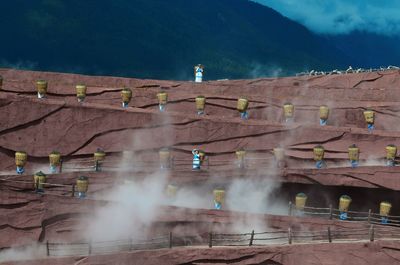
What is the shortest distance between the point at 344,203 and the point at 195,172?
4525 millimetres

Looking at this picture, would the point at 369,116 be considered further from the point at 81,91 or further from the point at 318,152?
the point at 81,91

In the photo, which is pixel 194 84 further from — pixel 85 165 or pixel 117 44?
pixel 117 44

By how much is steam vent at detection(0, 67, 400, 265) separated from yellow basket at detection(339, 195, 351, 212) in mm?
31

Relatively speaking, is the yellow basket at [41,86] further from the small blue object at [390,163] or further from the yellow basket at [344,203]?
the small blue object at [390,163]

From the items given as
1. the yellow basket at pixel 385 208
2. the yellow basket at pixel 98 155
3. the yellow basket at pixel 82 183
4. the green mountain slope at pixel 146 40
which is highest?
the green mountain slope at pixel 146 40

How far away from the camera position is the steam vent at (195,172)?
2172cm

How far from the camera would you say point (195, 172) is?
2398 cm

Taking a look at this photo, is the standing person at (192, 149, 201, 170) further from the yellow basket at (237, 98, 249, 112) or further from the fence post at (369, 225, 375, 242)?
the fence post at (369, 225, 375, 242)

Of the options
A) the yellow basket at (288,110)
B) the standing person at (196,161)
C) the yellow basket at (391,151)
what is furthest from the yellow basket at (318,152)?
the standing person at (196,161)

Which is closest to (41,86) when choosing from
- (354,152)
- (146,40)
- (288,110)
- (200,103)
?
(200,103)

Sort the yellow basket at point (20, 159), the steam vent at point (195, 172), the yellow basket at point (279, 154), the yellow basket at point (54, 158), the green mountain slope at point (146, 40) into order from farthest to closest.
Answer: the green mountain slope at point (146, 40) → the yellow basket at point (279, 154) → the yellow basket at point (54, 158) → the yellow basket at point (20, 159) → the steam vent at point (195, 172)

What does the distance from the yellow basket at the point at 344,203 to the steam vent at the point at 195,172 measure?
0.10 feet

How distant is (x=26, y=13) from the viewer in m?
45.3

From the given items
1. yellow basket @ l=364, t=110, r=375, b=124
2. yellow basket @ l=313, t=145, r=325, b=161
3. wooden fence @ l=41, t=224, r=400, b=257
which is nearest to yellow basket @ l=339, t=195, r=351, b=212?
wooden fence @ l=41, t=224, r=400, b=257
